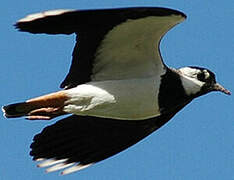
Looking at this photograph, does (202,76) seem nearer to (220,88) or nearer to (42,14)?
(220,88)

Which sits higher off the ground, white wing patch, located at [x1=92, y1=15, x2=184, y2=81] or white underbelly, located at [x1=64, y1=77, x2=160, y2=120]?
white wing patch, located at [x1=92, y1=15, x2=184, y2=81]

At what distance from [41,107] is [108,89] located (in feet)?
2.76

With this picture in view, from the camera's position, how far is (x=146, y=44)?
11.7 m

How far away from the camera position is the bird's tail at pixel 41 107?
1196 centimetres

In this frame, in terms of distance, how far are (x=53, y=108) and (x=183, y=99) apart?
1.60m

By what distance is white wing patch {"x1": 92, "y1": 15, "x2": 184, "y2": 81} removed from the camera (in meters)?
11.3

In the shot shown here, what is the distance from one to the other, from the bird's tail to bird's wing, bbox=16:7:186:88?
0.24 meters

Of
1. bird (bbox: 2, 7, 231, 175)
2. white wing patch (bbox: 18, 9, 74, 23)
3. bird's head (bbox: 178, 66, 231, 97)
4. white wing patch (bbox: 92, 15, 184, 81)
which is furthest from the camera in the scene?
bird's head (bbox: 178, 66, 231, 97)

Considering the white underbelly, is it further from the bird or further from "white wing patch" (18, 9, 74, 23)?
"white wing patch" (18, 9, 74, 23)

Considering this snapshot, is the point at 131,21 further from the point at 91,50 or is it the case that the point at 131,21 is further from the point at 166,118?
the point at 166,118

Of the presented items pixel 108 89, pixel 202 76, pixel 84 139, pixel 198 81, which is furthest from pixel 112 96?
pixel 202 76

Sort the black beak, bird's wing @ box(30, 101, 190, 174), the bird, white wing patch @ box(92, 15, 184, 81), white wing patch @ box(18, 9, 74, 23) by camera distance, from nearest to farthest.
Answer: white wing patch @ box(18, 9, 74, 23) → the bird → white wing patch @ box(92, 15, 184, 81) → bird's wing @ box(30, 101, 190, 174) → the black beak

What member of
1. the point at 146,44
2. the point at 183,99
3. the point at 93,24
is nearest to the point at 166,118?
the point at 183,99

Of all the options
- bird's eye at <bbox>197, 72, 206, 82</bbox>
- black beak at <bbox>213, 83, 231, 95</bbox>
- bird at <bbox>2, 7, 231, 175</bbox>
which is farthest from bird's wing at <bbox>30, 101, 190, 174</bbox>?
black beak at <bbox>213, 83, 231, 95</bbox>
